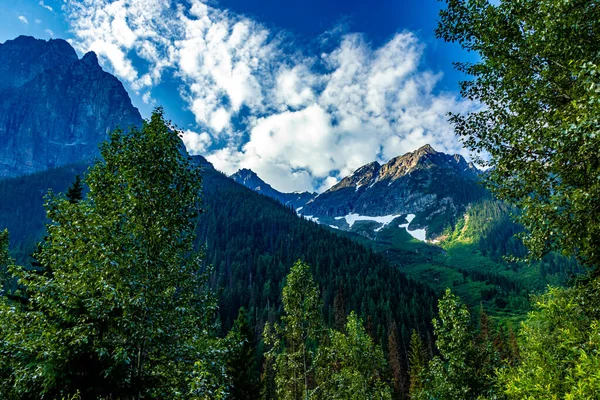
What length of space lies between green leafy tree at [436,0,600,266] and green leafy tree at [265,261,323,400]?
1422cm

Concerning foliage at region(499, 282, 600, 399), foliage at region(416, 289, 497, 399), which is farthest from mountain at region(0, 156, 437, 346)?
foliage at region(499, 282, 600, 399)

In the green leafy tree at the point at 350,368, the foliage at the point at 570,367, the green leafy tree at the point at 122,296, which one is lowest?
the green leafy tree at the point at 350,368

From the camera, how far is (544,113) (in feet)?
30.7

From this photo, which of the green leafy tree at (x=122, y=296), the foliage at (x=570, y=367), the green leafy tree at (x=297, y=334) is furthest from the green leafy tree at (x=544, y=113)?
the green leafy tree at (x=297, y=334)

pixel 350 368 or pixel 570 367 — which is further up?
pixel 570 367

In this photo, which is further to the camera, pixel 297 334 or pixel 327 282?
pixel 327 282

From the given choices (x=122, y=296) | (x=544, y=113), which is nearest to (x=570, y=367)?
(x=544, y=113)

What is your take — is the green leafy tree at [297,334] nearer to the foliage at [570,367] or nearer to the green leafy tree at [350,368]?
the green leafy tree at [350,368]

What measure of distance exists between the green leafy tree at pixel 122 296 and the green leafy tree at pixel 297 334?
384 inches

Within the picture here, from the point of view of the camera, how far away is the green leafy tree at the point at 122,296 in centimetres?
936

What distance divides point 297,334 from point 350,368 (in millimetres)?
8232

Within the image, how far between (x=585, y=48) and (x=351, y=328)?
25367 millimetres

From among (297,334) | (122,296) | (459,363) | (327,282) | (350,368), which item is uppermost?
(327,282)

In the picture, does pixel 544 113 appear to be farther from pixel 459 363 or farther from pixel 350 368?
pixel 350 368
